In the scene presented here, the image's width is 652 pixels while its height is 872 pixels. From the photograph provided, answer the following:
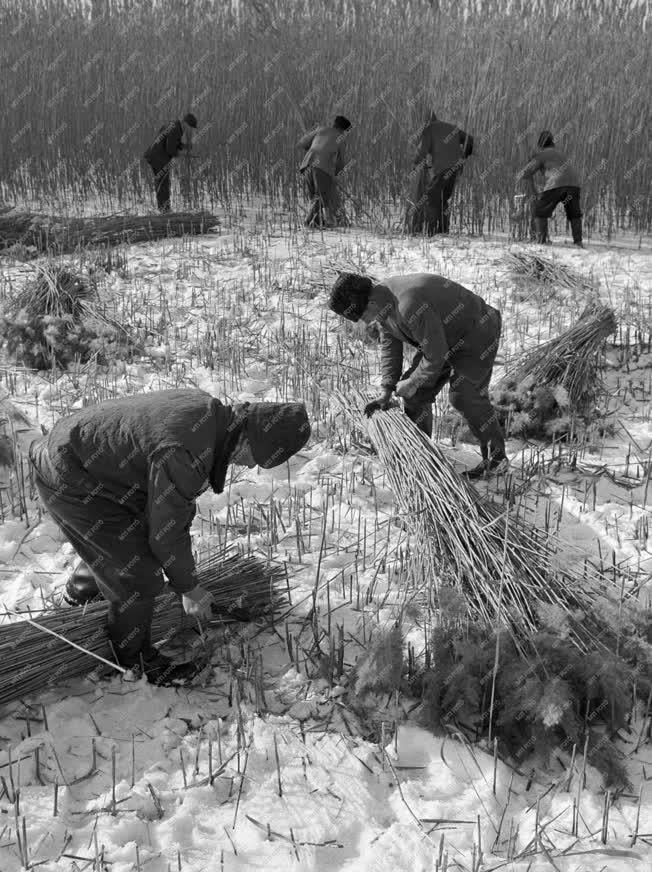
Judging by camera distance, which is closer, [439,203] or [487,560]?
[487,560]

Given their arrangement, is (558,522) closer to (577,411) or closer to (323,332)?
(577,411)

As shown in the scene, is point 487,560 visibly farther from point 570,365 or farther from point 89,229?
point 89,229

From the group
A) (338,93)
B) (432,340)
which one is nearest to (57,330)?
(432,340)

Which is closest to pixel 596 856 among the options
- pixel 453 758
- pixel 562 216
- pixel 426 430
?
pixel 453 758

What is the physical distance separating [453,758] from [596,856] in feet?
1.67

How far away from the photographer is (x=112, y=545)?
280cm

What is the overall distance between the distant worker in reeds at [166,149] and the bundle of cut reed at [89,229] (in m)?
0.97

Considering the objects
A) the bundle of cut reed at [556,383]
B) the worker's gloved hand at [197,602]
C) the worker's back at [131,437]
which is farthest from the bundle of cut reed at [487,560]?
the bundle of cut reed at [556,383]

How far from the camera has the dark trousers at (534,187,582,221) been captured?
8312mm

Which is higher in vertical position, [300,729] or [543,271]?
[543,271]

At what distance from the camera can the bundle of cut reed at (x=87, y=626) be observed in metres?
2.80

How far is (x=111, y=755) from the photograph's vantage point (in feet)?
8.67

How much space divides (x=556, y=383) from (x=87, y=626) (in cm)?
325

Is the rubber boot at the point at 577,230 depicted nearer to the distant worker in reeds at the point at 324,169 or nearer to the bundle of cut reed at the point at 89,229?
the distant worker in reeds at the point at 324,169
